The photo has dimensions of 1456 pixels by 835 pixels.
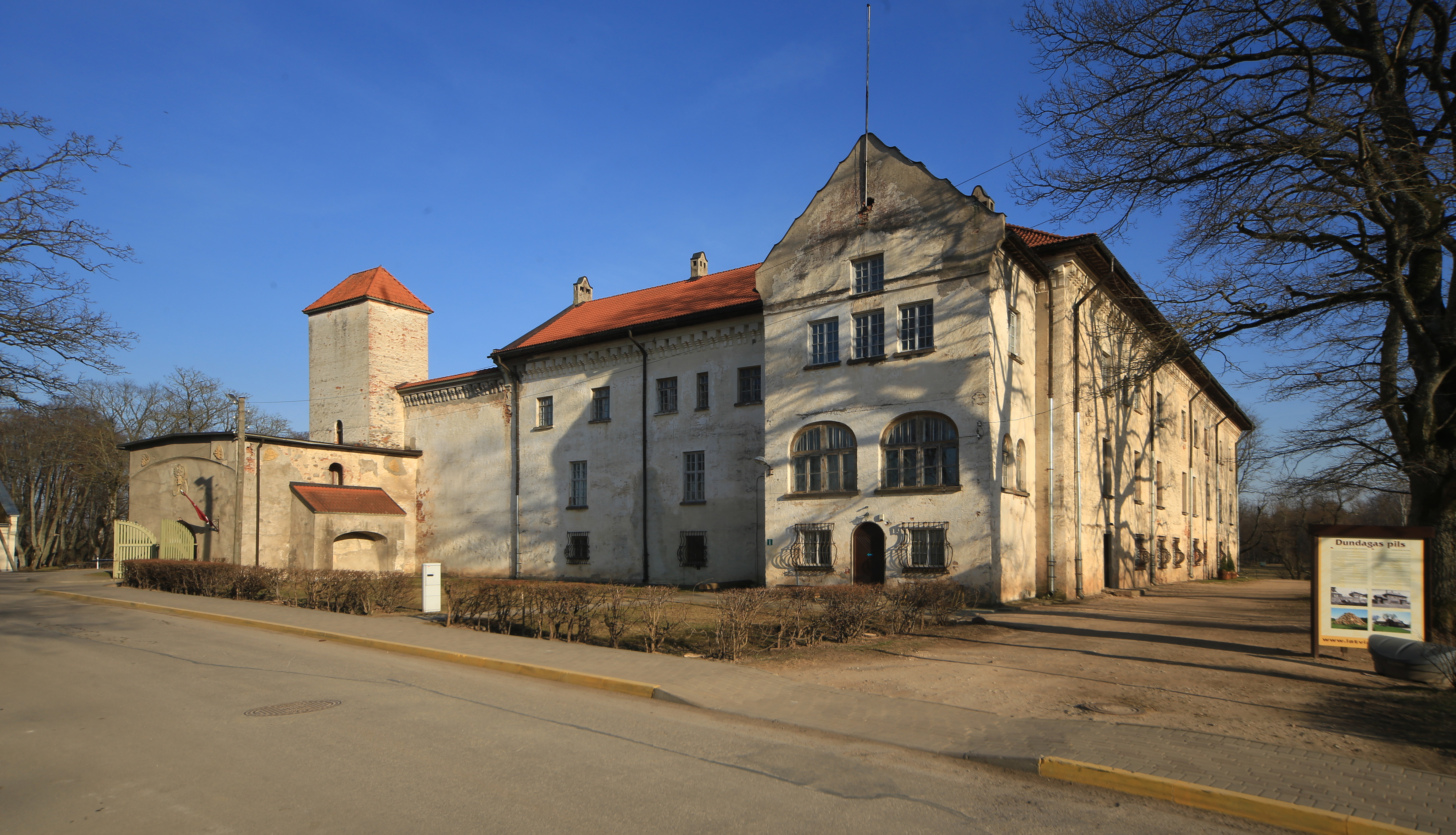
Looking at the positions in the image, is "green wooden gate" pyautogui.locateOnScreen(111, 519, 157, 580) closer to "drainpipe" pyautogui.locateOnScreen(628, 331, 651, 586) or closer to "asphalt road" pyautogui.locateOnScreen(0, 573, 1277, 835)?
"drainpipe" pyautogui.locateOnScreen(628, 331, 651, 586)

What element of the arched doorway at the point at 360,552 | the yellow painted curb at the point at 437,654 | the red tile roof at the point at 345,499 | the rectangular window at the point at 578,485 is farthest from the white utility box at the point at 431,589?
the arched doorway at the point at 360,552

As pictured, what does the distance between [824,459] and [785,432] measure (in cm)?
155

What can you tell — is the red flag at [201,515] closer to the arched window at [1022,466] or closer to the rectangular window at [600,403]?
the rectangular window at [600,403]

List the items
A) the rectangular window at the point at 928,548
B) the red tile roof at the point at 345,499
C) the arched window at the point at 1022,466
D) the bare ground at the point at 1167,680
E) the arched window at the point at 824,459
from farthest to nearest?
the red tile roof at the point at 345,499
the arched window at the point at 824,459
the arched window at the point at 1022,466
the rectangular window at the point at 928,548
the bare ground at the point at 1167,680

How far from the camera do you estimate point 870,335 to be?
2464cm

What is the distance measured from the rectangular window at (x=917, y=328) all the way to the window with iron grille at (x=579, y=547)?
15550 mm

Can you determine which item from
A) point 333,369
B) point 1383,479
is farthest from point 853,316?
point 333,369

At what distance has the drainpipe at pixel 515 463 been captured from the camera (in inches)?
1395

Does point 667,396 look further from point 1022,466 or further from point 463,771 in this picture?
point 463,771

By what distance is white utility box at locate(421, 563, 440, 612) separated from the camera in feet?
59.5

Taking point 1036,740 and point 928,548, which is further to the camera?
point 928,548

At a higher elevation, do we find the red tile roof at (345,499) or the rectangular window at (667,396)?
the rectangular window at (667,396)

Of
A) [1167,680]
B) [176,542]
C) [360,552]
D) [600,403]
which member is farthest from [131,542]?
[1167,680]

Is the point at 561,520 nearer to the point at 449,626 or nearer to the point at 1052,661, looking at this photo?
the point at 449,626
